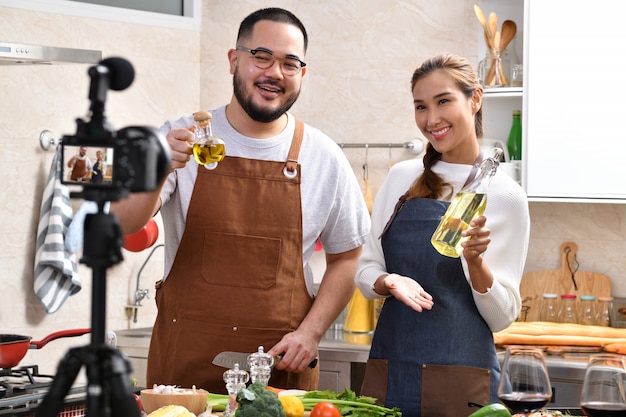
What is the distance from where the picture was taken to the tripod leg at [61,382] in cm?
102

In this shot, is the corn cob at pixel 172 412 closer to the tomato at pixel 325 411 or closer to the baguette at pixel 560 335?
the tomato at pixel 325 411

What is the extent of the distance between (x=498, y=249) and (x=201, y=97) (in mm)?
2365

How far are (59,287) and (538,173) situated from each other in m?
1.94

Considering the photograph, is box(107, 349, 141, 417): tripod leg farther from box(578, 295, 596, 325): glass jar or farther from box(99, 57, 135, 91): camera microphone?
box(578, 295, 596, 325): glass jar

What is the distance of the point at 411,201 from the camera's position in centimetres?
247

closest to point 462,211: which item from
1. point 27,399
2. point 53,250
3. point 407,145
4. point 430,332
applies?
point 430,332

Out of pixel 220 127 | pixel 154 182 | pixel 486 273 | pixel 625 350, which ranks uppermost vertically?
pixel 220 127

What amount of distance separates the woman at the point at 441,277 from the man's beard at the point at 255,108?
0.36 metres

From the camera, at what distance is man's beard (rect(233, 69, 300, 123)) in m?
2.49

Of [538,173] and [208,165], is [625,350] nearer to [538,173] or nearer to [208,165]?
[538,173]

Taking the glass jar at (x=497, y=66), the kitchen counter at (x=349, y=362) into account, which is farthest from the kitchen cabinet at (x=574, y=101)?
the kitchen counter at (x=349, y=362)

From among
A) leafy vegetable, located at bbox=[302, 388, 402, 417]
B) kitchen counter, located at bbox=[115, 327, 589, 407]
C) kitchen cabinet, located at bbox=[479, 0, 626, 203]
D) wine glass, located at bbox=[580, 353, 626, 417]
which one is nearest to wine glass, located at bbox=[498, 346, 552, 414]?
wine glass, located at bbox=[580, 353, 626, 417]

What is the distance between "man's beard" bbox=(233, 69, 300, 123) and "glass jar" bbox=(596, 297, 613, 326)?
1719 millimetres

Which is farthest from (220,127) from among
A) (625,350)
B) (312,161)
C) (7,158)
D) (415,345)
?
(625,350)
